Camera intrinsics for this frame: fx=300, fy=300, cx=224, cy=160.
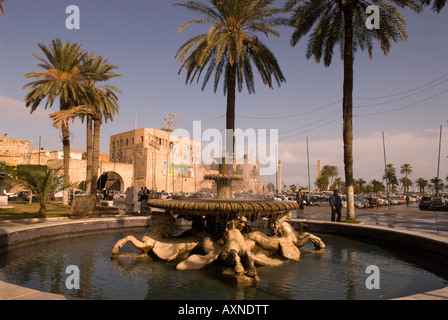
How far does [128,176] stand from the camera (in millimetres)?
59625

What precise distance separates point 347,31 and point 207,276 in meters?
13.1

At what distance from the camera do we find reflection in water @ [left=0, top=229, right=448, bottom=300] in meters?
4.75

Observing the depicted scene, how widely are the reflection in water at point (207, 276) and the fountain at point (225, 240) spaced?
248 millimetres

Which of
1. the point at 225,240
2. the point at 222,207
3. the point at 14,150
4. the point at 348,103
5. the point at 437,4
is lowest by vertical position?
the point at 225,240

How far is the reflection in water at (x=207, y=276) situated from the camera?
4746mm

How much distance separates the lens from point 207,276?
5.64m

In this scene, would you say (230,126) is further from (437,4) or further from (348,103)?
(437,4)
